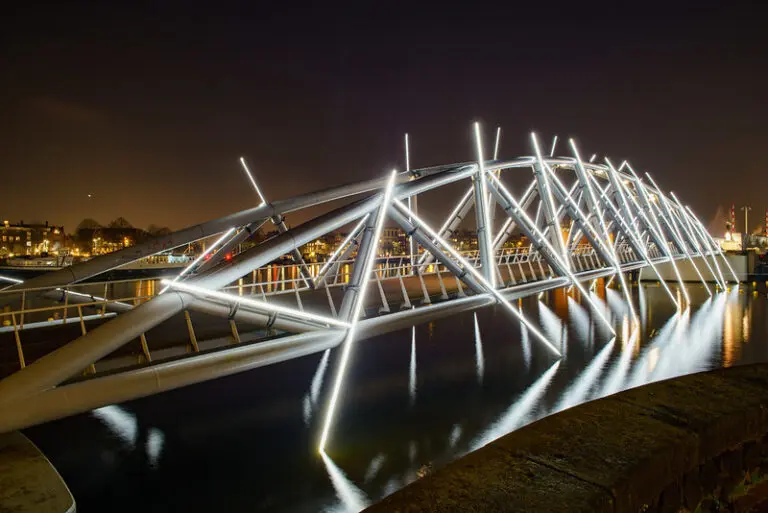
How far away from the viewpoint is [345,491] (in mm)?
8469

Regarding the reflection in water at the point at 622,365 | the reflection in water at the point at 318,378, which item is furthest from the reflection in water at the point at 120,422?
the reflection in water at the point at 622,365

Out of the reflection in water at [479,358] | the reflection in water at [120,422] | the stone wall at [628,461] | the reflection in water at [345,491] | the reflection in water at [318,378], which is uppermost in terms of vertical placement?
the stone wall at [628,461]

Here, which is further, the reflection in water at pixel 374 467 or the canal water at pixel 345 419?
the reflection in water at pixel 374 467

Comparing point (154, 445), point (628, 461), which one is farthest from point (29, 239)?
point (628, 461)

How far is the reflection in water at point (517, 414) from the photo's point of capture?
10828 millimetres

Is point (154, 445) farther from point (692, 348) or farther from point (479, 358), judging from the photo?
point (692, 348)

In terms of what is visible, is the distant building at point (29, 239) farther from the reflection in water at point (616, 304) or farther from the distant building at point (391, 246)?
the reflection in water at point (616, 304)

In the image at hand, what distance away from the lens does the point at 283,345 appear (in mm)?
9727

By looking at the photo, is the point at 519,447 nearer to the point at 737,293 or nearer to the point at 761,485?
the point at 761,485

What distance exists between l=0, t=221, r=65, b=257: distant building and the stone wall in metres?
184

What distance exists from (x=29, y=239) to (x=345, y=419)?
203 meters

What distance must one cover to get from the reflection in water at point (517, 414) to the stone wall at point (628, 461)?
5.61 metres

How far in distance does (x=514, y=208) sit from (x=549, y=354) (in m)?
5.32

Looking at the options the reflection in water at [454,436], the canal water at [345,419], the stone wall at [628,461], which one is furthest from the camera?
the reflection in water at [454,436]
